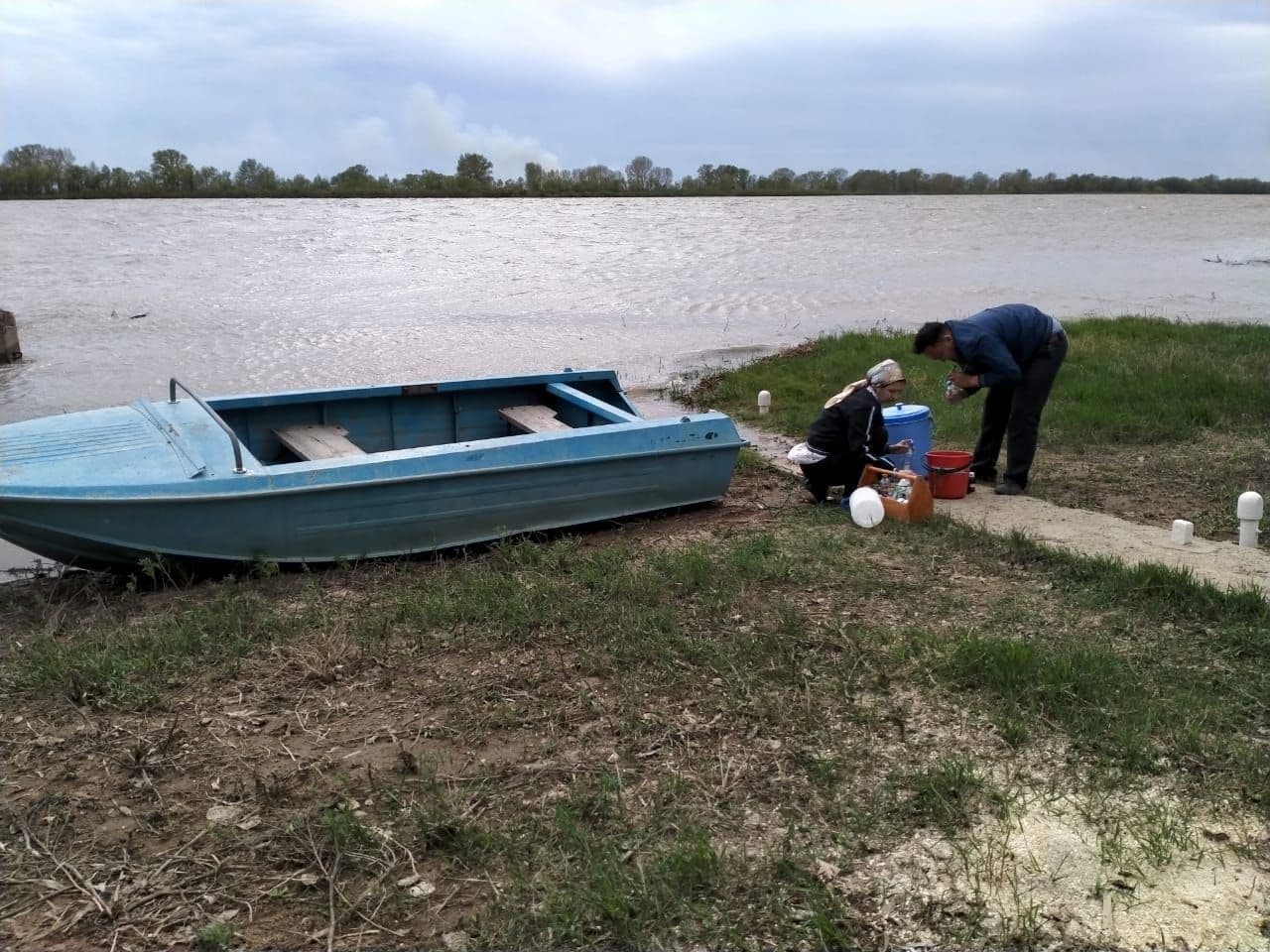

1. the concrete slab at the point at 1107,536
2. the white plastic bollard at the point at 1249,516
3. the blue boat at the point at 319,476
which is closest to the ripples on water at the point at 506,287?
the blue boat at the point at 319,476

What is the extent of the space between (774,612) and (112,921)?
9.93 ft

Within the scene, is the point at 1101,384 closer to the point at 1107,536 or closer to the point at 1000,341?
the point at 1000,341

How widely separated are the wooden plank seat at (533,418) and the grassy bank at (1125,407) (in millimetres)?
2869

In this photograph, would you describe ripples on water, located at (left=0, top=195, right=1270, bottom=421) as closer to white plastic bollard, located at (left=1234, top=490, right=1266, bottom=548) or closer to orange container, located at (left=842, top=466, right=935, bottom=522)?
orange container, located at (left=842, top=466, right=935, bottom=522)

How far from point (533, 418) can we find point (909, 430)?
2645 mm

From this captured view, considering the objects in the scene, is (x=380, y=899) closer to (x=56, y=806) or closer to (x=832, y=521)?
(x=56, y=806)

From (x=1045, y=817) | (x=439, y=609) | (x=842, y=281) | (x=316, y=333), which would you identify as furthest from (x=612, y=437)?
(x=842, y=281)

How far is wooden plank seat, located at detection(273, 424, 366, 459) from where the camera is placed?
22.4 feet

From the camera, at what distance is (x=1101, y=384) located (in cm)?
1079

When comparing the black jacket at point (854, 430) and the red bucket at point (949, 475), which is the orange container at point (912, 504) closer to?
the black jacket at point (854, 430)

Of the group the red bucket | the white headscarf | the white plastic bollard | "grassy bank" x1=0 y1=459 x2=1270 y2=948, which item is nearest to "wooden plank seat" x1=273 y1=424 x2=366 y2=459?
"grassy bank" x1=0 y1=459 x2=1270 y2=948

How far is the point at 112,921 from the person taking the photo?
3049 millimetres

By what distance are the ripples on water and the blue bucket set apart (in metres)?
6.52

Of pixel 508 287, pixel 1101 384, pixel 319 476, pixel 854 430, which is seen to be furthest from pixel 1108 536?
pixel 508 287
